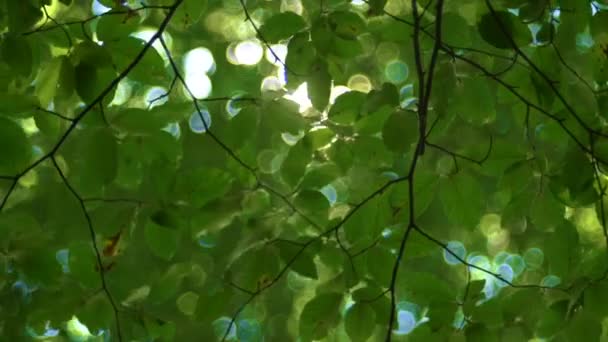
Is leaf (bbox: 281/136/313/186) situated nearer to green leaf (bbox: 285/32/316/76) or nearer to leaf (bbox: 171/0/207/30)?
green leaf (bbox: 285/32/316/76)

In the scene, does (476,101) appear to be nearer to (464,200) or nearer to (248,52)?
(464,200)

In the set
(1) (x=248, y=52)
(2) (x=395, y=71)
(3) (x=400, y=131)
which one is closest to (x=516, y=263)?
(2) (x=395, y=71)

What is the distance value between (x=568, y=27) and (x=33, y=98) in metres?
1.11

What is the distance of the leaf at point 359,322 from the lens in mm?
1722

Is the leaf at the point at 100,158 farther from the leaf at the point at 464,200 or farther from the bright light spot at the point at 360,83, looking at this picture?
the bright light spot at the point at 360,83

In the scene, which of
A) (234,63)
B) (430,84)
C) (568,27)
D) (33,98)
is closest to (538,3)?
(568,27)

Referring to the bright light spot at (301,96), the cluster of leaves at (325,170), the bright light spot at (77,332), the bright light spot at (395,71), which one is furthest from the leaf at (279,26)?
the bright light spot at (77,332)

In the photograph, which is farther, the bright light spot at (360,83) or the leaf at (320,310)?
the bright light spot at (360,83)

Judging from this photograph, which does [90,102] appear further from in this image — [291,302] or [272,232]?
[291,302]

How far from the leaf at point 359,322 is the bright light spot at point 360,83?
4.56 feet

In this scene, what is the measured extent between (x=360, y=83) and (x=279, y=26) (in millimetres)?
1272

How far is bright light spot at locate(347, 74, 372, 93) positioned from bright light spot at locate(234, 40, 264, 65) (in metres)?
0.34

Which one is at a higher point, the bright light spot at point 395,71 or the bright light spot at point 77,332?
the bright light spot at point 395,71

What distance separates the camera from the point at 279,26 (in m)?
1.81
